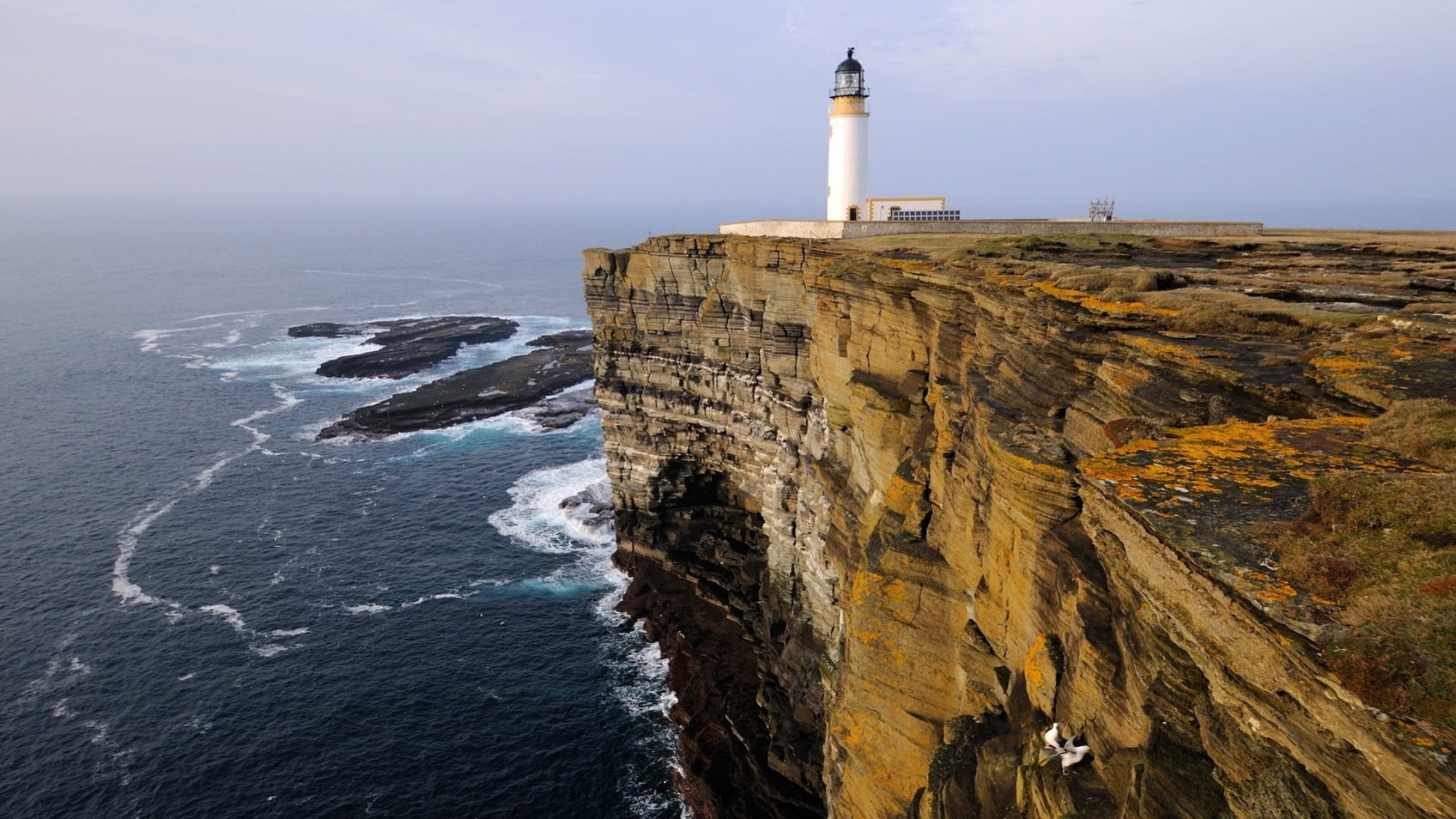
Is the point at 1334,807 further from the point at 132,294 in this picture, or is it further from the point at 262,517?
the point at 132,294

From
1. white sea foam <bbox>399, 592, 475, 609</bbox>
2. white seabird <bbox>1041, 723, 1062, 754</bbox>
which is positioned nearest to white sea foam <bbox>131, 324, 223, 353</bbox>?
white sea foam <bbox>399, 592, 475, 609</bbox>

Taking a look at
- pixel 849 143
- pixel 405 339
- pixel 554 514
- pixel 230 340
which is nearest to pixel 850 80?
pixel 849 143

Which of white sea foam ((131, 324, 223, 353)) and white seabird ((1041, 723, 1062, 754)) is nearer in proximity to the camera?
white seabird ((1041, 723, 1062, 754))

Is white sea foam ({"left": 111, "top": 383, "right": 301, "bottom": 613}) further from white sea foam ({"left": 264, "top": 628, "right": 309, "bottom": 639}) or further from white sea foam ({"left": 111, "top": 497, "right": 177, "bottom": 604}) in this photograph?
white sea foam ({"left": 264, "top": 628, "right": 309, "bottom": 639})

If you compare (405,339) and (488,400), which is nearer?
(488,400)

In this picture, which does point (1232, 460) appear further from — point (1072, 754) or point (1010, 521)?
point (1010, 521)

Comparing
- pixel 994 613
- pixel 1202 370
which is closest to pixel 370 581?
pixel 994 613
